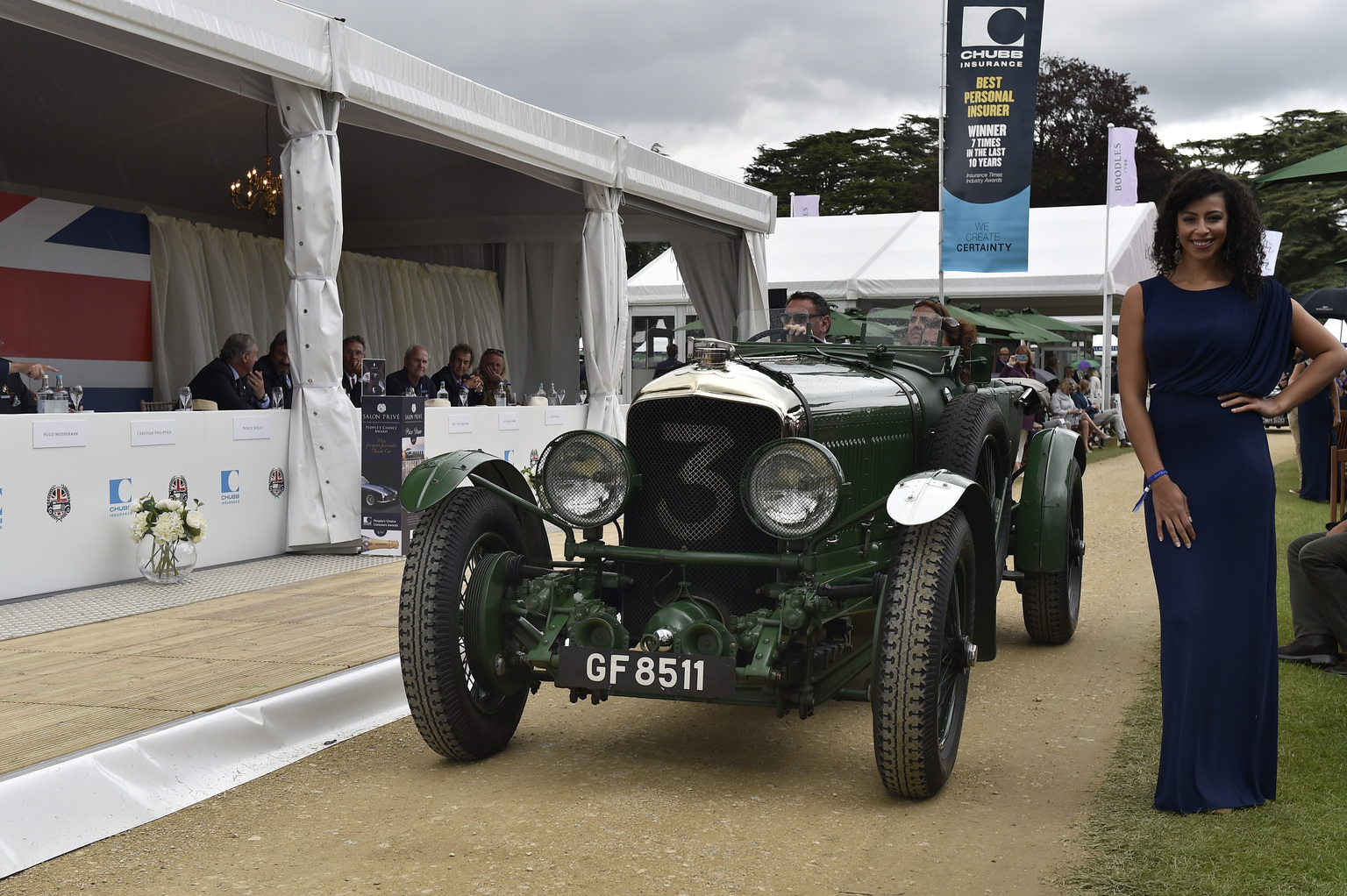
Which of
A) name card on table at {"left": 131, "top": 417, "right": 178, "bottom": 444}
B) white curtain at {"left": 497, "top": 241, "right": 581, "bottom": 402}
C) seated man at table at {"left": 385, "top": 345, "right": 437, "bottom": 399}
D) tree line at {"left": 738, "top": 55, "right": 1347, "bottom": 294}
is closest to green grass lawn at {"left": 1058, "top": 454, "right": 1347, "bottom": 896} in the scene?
name card on table at {"left": 131, "top": 417, "right": 178, "bottom": 444}

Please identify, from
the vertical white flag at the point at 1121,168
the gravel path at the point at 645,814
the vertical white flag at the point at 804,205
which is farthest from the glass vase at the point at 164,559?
the vertical white flag at the point at 804,205

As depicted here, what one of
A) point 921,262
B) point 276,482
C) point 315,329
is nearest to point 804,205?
point 921,262

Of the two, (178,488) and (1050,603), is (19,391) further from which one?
(1050,603)

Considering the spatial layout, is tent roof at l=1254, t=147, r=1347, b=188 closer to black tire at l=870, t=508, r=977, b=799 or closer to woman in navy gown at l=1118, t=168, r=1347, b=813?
woman in navy gown at l=1118, t=168, r=1347, b=813

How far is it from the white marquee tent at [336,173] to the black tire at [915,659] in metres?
5.17

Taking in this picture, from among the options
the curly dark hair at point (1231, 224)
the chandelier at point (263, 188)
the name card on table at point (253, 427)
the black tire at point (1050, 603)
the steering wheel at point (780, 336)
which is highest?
the chandelier at point (263, 188)

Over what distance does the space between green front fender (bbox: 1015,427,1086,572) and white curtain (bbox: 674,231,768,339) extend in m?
9.21

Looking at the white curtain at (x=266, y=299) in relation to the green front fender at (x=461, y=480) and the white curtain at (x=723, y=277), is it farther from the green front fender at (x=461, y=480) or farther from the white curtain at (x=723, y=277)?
the green front fender at (x=461, y=480)

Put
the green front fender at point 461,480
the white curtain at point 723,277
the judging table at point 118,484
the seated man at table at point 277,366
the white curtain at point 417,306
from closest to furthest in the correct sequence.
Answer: the green front fender at point 461,480 < the judging table at point 118,484 < the seated man at table at point 277,366 < the white curtain at point 417,306 < the white curtain at point 723,277

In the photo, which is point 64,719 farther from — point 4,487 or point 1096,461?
point 1096,461

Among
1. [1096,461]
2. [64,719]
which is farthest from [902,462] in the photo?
[1096,461]

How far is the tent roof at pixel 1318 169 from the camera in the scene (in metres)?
7.20

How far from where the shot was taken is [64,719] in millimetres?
4211

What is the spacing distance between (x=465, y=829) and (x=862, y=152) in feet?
175
